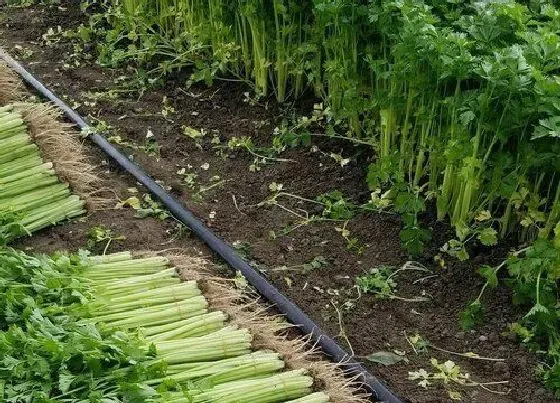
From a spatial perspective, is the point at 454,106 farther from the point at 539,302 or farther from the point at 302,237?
the point at 302,237

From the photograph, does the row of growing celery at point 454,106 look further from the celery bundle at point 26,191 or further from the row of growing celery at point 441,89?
the celery bundle at point 26,191

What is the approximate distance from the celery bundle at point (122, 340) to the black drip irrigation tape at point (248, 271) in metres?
0.31

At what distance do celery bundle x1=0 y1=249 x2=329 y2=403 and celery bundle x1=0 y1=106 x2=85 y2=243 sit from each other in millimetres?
665

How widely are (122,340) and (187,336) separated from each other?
409 millimetres

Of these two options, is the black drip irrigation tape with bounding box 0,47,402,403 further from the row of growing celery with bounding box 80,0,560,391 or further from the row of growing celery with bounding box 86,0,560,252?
the row of growing celery with bounding box 86,0,560,252

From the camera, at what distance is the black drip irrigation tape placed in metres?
3.20

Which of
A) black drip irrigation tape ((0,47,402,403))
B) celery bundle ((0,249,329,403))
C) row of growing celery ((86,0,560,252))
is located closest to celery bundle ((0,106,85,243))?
black drip irrigation tape ((0,47,402,403))

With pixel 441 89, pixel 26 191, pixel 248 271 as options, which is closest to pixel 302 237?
pixel 248 271

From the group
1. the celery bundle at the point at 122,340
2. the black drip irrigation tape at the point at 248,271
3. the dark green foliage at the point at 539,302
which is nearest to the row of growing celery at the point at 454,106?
the dark green foliage at the point at 539,302

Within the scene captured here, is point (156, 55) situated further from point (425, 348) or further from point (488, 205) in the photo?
point (425, 348)

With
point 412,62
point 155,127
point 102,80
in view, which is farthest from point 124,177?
point 412,62

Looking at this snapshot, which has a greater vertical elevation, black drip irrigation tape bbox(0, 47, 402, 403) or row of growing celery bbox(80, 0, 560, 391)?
row of growing celery bbox(80, 0, 560, 391)

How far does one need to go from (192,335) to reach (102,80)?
3287 millimetres

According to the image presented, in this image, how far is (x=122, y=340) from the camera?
9.21 ft
